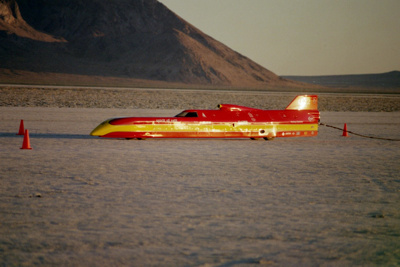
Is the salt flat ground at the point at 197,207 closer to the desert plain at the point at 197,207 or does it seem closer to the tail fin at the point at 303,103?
the desert plain at the point at 197,207

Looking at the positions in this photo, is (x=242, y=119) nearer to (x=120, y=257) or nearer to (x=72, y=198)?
(x=72, y=198)

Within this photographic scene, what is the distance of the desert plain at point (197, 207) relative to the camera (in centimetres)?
619

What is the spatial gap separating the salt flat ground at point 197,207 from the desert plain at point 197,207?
0.06 ft

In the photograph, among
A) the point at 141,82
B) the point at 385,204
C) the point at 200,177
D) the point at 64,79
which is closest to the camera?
the point at 385,204

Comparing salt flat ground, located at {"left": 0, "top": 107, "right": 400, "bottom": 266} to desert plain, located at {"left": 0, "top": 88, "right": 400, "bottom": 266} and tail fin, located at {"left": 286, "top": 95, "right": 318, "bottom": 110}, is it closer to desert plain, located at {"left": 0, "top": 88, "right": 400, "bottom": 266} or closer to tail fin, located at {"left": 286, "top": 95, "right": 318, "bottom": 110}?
→ desert plain, located at {"left": 0, "top": 88, "right": 400, "bottom": 266}

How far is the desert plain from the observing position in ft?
20.3

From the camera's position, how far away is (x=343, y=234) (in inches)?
278

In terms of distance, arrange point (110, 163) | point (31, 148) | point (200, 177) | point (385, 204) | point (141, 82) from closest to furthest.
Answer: point (385, 204)
point (200, 177)
point (110, 163)
point (31, 148)
point (141, 82)

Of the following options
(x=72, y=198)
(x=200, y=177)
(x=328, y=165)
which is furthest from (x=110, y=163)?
(x=328, y=165)

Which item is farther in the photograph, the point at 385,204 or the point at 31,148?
the point at 31,148

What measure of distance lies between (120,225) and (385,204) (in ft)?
14.7

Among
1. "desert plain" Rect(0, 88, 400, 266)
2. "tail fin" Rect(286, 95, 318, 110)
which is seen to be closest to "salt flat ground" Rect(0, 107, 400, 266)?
"desert plain" Rect(0, 88, 400, 266)

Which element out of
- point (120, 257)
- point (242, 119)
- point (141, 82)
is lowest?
point (120, 257)

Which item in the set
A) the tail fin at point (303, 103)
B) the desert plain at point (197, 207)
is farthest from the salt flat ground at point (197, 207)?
the tail fin at point (303, 103)
